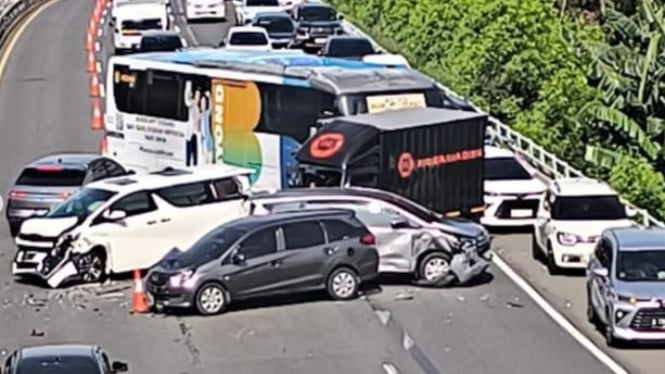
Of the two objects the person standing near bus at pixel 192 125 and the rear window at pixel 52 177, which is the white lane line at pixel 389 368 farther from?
the person standing near bus at pixel 192 125

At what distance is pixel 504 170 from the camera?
37.1 meters

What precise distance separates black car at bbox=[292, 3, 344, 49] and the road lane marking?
389 inches

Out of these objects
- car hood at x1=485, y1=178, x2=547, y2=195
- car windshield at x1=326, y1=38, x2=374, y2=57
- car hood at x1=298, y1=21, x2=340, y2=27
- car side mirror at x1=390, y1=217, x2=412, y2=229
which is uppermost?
car side mirror at x1=390, y1=217, x2=412, y2=229

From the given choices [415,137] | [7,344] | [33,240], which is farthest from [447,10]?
[7,344]

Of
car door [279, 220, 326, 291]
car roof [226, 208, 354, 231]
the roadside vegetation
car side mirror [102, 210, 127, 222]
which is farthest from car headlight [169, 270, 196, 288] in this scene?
the roadside vegetation

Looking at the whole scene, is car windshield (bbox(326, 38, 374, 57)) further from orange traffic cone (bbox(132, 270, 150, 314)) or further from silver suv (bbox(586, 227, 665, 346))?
silver suv (bbox(586, 227, 665, 346))

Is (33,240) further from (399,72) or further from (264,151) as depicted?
(399,72)

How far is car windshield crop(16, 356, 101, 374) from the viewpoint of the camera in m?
19.9

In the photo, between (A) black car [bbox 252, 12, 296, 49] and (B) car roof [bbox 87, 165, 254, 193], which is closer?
(B) car roof [bbox 87, 165, 254, 193]

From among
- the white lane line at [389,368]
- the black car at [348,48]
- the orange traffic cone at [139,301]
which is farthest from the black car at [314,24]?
the white lane line at [389,368]

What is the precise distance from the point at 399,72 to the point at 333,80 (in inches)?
83.3

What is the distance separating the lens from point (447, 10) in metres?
56.6

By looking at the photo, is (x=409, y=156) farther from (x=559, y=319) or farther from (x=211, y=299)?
(x=211, y=299)

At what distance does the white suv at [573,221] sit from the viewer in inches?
1266
